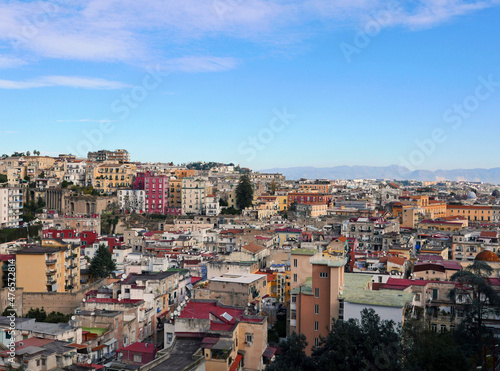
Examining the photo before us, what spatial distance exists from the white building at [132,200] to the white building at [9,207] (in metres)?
10.0

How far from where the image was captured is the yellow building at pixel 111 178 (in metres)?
51.2

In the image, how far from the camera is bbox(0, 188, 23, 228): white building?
39281 millimetres

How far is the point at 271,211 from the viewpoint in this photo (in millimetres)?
49844

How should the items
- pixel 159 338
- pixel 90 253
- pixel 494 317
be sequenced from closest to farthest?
pixel 494 317, pixel 159 338, pixel 90 253

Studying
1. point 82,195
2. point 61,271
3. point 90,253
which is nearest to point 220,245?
point 90,253

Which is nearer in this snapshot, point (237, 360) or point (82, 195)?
point (237, 360)

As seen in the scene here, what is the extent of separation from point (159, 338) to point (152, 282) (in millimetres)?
2233

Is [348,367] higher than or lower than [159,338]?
higher

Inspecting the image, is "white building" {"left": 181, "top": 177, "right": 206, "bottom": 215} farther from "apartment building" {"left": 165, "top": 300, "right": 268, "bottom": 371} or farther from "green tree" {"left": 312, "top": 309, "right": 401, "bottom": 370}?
"green tree" {"left": 312, "top": 309, "right": 401, "bottom": 370}

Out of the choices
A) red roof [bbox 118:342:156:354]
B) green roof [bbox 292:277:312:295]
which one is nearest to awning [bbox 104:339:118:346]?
red roof [bbox 118:342:156:354]

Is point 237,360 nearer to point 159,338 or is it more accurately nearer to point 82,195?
point 159,338

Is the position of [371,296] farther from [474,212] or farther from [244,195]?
[474,212]

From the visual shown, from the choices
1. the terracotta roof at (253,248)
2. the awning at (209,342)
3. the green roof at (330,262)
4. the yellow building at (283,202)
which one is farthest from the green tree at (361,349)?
the yellow building at (283,202)

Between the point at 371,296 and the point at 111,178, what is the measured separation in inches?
1618
